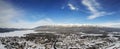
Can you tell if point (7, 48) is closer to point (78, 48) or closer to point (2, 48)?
point (2, 48)

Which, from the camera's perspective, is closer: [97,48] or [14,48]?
[14,48]

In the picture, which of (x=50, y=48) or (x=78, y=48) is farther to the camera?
(x=78, y=48)

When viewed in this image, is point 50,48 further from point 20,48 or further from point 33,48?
point 20,48

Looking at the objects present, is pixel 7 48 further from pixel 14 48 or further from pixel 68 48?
pixel 68 48

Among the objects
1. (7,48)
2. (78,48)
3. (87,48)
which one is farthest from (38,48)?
(87,48)

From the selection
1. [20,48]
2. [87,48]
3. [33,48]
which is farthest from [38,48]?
[87,48]

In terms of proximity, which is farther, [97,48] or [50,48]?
[97,48]

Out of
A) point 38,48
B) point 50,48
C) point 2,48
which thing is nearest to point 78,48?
point 50,48
